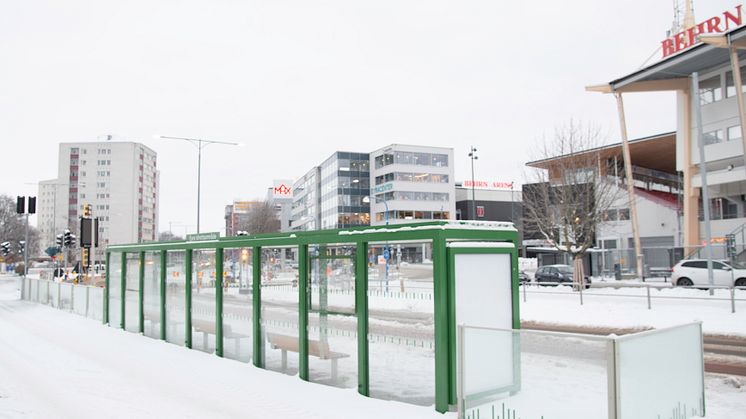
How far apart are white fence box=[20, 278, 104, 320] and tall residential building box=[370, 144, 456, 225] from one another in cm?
5245

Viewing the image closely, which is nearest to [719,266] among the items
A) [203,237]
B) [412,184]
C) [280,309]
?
[280,309]

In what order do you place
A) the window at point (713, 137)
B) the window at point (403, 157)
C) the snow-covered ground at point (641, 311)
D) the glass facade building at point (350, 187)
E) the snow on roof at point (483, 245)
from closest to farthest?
the snow on roof at point (483, 245) < the snow-covered ground at point (641, 311) < the window at point (713, 137) < the window at point (403, 157) < the glass facade building at point (350, 187)

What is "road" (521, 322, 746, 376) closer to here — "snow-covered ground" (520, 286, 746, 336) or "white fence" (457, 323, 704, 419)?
"snow-covered ground" (520, 286, 746, 336)

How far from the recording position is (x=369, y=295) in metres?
8.61

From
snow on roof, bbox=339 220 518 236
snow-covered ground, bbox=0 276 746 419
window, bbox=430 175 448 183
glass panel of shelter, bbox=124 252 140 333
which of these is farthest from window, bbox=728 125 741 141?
window, bbox=430 175 448 183

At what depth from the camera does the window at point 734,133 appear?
34309 mm

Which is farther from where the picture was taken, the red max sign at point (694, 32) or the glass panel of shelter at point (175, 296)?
the red max sign at point (694, 32)

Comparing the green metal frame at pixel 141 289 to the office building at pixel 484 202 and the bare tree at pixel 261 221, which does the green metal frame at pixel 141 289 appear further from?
the office building at pixel 484 202

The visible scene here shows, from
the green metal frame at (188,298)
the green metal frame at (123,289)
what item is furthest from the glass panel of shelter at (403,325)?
the green metal frame at (123,289)

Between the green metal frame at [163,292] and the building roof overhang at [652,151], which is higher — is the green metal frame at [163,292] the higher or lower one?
the lower one

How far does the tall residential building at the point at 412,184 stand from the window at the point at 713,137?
4466 cm

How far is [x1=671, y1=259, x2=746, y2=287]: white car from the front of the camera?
85.2 feet

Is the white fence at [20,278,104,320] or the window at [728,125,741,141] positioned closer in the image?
the white fence at [20,278,104,320]

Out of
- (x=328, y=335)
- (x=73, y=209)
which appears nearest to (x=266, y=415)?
(x=328, y=335)
